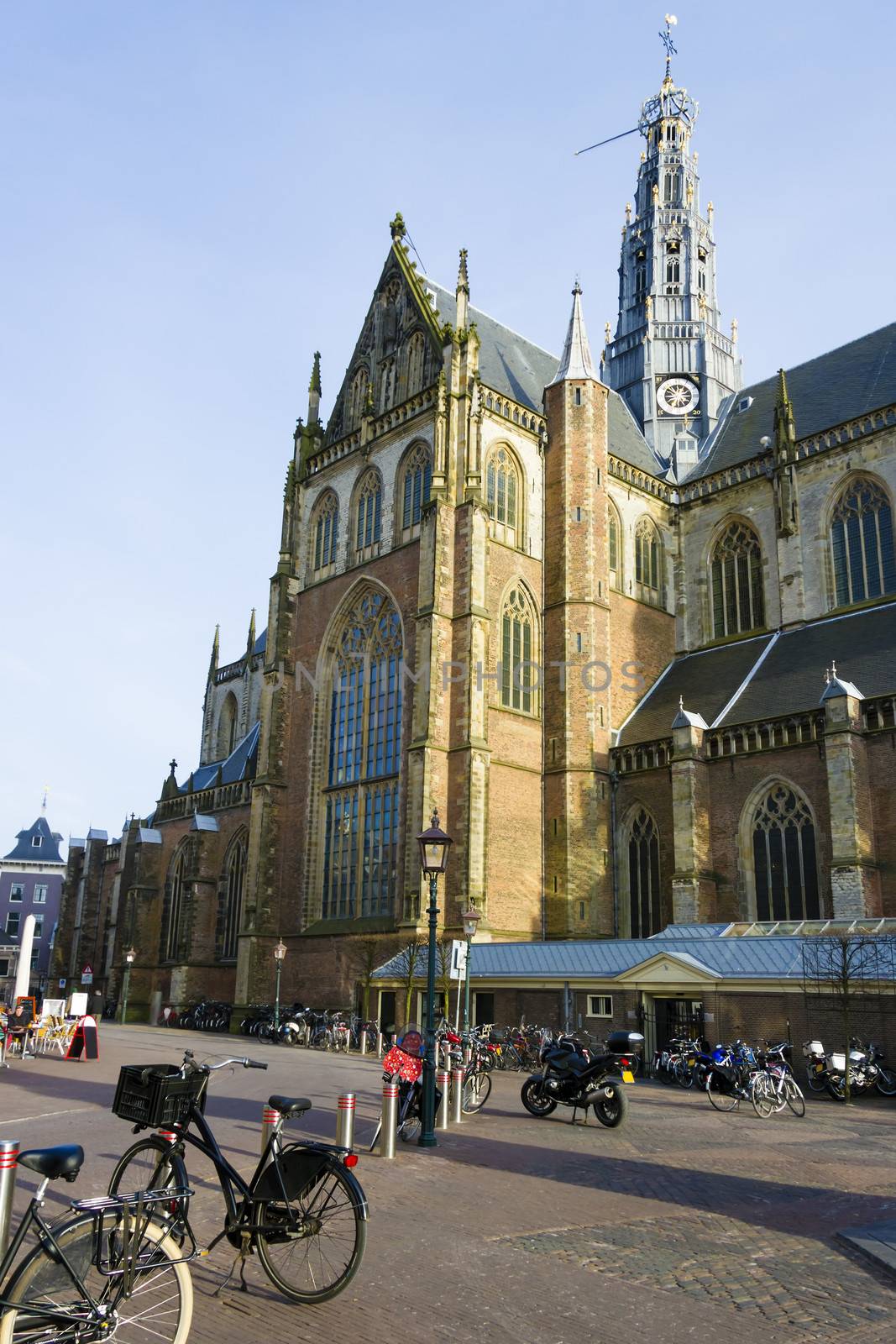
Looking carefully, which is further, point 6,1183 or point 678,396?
point 678,396

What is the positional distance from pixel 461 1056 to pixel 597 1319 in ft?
43.8

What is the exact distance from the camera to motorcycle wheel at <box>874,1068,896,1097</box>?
1998 cm

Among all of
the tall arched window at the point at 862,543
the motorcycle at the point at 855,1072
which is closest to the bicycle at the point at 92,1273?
the motorcycle at the point at 855,1072

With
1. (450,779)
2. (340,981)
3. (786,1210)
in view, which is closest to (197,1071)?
(786,1210)

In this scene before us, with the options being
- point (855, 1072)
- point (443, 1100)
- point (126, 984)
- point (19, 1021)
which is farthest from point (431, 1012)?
point (126, 984)

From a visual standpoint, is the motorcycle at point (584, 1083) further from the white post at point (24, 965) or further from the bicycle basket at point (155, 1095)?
the white post at point (24, 965)

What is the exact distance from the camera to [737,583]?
128 feet

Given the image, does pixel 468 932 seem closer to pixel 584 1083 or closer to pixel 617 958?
pixel 617 958

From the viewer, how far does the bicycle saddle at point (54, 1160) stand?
4.93 meters

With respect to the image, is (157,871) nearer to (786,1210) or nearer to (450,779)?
(450,779)

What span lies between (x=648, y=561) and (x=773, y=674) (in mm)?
8621

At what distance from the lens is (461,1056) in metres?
19.0

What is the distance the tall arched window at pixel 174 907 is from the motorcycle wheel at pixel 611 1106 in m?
34.2

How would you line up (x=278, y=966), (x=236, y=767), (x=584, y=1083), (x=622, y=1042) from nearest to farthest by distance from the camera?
1. (x=584, y=1083)
2. (x=622, y=1042)
3. (x=278, y=966)
4. (x=236, y=767)
